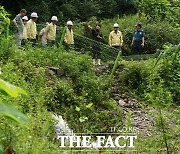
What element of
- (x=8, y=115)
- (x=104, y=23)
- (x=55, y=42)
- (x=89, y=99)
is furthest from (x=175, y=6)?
(x=8, y=115)

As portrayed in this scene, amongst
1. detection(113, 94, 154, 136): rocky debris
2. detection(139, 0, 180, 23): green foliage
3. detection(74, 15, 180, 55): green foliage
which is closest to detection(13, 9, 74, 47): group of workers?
detection(113, 94, 154, 136): rocky debris

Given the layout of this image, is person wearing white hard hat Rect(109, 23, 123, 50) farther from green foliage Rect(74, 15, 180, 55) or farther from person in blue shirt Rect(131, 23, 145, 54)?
green foliage Rect(74, 15, 180, 55)

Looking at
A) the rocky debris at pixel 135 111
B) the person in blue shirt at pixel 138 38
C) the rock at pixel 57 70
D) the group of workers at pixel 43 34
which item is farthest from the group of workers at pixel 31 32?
the person in blue shirt at pixel 138 38

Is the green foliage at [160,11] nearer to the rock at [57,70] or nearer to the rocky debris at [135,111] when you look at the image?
the rocky debris at [135,111]

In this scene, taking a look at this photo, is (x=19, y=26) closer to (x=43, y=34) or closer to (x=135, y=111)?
(x=43, y=34)

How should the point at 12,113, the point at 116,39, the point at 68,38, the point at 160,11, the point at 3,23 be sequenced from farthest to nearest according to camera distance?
the point at 160,11 < the point at 116,39 < the point at 68,38 < the point at 3,23 < the point at 12,113

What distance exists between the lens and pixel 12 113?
1.43 meters

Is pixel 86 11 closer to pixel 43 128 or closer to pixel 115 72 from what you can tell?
pixel 115 72

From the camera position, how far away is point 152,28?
21.2 metres

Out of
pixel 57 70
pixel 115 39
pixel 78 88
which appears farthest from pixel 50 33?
pixel 78 88

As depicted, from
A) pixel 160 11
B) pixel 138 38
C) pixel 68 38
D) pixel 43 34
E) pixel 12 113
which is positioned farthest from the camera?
pixel 160 11

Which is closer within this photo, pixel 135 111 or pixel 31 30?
pixel 135 111

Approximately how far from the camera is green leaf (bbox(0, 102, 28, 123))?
1.43m

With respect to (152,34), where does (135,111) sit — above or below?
above
